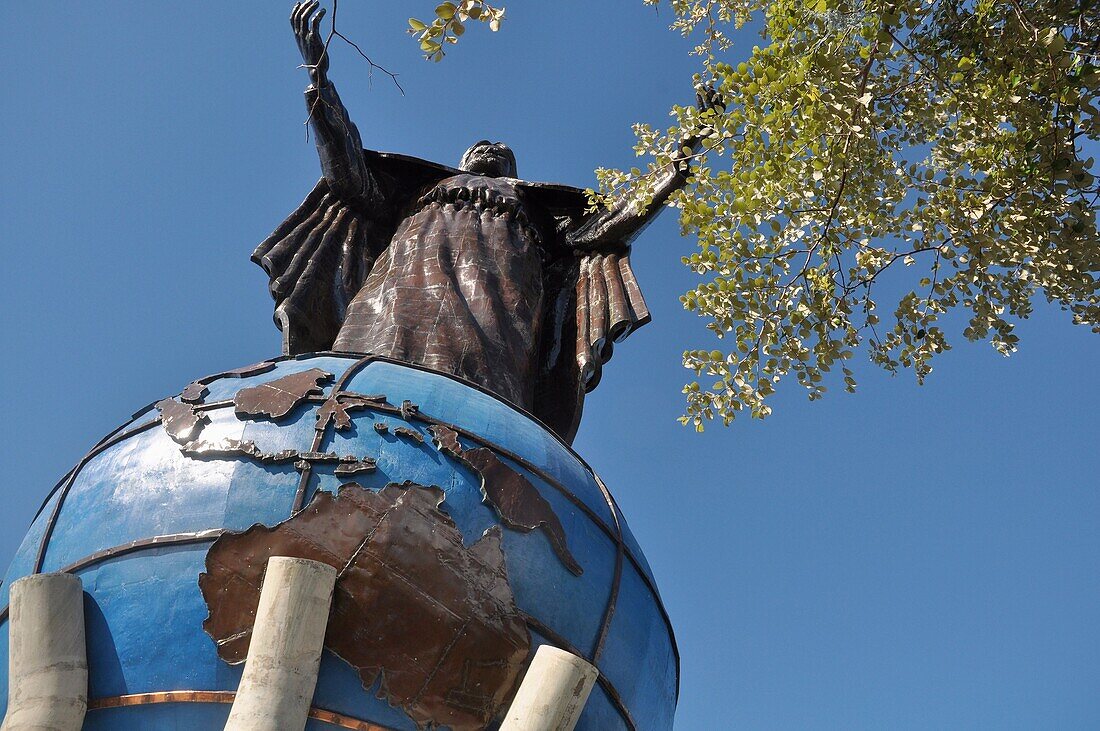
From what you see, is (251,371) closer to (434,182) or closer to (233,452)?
(233,452)

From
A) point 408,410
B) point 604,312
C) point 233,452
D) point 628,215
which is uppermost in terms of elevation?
point 628,215

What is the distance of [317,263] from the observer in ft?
33.6

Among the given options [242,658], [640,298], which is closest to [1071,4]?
[640,298]

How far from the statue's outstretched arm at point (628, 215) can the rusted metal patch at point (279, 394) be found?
333 cm

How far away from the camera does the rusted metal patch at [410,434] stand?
6.88m

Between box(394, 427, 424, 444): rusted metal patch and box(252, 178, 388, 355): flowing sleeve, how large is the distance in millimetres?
2948

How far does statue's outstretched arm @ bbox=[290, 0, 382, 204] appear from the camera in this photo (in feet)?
30.9

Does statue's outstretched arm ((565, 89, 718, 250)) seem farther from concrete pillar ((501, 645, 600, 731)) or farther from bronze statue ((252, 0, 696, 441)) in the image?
concrete pillar ((501, 645, 600, 731))

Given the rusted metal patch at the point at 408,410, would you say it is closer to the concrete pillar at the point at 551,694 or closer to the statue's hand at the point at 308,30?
the concrete pillar at the point at 551,694

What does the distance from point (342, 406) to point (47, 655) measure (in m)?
1.77

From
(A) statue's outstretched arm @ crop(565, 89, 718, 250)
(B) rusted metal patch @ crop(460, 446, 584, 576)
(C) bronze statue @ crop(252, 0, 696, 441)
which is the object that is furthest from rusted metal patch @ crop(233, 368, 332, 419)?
(A) statue's outstretched arm @ crop(565, 89, 718, 250)

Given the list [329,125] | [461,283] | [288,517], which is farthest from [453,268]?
[288,517]

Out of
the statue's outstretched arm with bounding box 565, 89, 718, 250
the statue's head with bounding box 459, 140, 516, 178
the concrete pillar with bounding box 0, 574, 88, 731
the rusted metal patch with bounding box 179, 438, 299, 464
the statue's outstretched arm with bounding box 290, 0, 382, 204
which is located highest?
the statue's head with bounding box 459, 140, 516, 178

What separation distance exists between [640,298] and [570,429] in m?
1.03
